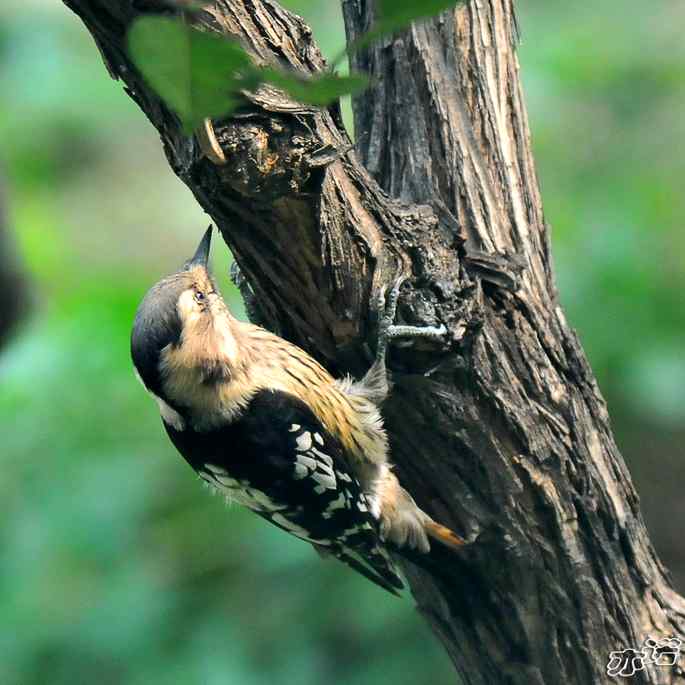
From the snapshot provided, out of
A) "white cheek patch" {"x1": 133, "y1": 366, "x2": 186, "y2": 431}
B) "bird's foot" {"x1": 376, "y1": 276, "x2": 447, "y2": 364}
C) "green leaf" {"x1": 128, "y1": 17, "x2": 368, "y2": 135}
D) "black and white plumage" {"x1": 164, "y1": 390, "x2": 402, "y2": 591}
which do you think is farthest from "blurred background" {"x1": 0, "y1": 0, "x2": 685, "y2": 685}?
"green leaf" {"x1": 128, "y1": 17, "x2": 368, "y2": 135}

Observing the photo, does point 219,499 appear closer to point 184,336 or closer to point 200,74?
point 184,336

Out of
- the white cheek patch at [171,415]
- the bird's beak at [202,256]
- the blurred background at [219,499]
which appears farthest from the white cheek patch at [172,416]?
the blurred background at [219,499]

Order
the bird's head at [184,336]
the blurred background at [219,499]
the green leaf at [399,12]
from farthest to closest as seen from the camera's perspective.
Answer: the blurred background at [219,499] → the bird's head at [184,336] → the green leaf at [399,12]

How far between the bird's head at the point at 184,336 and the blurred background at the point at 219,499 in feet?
4.37

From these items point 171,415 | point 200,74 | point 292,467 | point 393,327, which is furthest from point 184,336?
point 200,74

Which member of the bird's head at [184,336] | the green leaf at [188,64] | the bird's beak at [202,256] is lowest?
the bird's head at [184,336]

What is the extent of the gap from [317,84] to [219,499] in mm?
4026

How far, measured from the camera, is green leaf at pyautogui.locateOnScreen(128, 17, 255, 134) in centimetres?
47

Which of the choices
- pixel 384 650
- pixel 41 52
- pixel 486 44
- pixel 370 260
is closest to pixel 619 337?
pixel 384 650

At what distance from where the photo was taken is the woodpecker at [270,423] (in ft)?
8.98

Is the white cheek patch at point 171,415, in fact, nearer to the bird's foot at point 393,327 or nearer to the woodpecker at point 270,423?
the woodpecker at point 270,423

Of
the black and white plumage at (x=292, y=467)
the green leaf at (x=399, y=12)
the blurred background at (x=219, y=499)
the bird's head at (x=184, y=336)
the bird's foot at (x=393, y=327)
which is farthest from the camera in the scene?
the blurred background at (x=219, y=499)

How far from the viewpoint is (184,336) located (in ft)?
8.98

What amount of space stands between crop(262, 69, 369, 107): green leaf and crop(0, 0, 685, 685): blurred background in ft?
11.7
